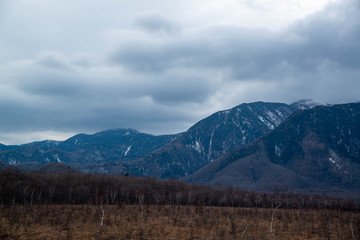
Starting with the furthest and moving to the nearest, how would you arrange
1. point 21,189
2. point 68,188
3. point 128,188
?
point 128,188 < point 68,188 < point 21,189

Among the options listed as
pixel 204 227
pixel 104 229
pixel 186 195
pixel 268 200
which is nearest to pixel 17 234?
pixel 104 229

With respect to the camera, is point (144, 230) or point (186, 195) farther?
point (186, 195)

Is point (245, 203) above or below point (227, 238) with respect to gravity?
below

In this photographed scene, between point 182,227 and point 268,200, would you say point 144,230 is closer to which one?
point 182,227

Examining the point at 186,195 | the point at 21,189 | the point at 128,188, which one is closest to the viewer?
the point at 21,189

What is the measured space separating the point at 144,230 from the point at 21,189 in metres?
78.1

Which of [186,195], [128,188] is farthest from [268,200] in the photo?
[128,188]

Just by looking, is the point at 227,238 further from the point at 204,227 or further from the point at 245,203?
the point at 245,203

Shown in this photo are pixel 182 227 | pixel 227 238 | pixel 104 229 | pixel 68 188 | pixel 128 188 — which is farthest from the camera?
pixel 128 188

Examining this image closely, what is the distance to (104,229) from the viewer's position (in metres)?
39.4

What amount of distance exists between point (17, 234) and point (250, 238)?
27003mm

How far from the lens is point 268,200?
16550 centimetres

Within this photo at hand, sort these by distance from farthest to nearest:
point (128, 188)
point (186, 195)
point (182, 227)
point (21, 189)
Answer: point (186, 195)
point (128, 188)
point (21, 189)
point (182, 227)

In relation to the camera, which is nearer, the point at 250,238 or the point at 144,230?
the point at 250,238
